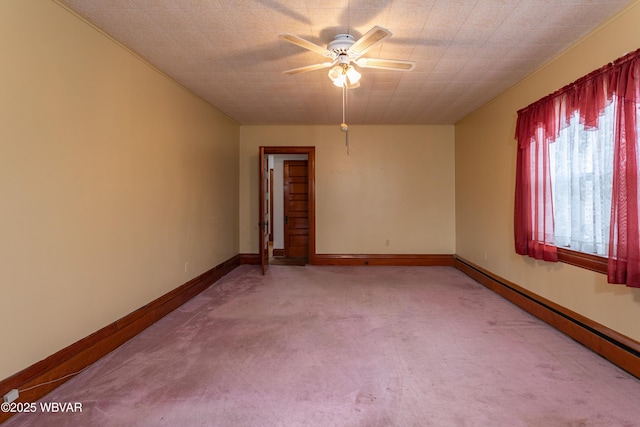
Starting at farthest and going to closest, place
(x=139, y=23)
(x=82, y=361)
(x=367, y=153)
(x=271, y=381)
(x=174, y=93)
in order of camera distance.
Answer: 1. (x=367, y=153)
2. (x=174, y=93)
3. (x=139, y=23)
4. (x=82, y=361)
5. (x=271, y=381)

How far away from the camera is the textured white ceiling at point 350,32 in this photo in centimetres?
224

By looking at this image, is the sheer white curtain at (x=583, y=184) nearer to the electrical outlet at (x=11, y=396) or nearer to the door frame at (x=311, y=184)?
the door frame at (x=311, y=184)

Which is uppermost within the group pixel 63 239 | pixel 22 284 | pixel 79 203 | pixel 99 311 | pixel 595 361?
pixel 79 203

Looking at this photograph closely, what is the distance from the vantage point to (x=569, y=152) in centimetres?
287

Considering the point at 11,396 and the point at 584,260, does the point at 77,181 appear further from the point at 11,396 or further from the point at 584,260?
the point at 584,260

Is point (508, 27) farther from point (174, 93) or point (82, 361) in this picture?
point (82, 361)

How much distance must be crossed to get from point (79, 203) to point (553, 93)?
4292mm

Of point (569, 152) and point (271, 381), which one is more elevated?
point (569, 152)

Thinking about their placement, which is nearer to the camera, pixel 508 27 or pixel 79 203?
pixel 79 203

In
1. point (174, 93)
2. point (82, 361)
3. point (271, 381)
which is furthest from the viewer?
point (174, 93)

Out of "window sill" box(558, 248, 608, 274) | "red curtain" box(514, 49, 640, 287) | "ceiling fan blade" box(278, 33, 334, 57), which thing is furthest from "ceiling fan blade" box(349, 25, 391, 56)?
"window sill" box(558, 248, 608, 274)

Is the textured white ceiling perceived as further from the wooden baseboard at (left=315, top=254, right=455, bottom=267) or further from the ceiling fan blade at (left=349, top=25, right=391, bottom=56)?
the wooden baseboard at (left=315, top=254, right=455, bottom=267)

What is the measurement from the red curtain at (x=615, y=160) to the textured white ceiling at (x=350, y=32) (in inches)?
18.2

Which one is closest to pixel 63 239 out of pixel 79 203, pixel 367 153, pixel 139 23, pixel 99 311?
pixel 79 203
